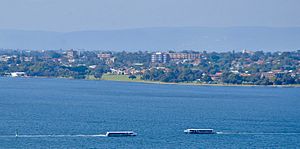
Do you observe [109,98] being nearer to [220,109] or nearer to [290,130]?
[220,109]

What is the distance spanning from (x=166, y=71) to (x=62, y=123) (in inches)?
2489

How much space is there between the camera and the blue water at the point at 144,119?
4084 cm

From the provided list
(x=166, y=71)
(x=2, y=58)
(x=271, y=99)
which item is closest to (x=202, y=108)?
(x=271, y=99)

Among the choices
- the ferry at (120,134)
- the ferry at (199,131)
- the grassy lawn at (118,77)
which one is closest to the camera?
the ferry at (120,134)

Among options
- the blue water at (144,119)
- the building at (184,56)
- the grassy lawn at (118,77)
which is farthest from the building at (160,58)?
the blue water at (144,119)

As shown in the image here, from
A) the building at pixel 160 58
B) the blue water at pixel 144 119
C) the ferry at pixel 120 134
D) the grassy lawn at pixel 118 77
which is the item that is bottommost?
the grassy lawn at pixel 118 77

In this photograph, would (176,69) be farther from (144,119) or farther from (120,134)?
(120,134)

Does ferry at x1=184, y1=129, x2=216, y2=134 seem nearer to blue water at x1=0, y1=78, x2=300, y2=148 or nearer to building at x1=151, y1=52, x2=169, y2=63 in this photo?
blue water at x1=0, y1=78, x2=300, y2=148

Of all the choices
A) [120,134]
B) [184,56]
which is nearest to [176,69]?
[184,56]

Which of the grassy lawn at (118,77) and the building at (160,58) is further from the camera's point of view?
the building at (160,58)

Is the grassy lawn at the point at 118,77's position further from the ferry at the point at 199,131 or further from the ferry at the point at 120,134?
the ferry at the point at 120,134

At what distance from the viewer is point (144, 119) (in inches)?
1999

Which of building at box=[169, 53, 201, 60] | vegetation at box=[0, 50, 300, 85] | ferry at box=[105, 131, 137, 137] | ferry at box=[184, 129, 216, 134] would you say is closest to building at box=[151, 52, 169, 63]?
vegetation at box=[0, 50, 300, 85]

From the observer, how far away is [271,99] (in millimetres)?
73312
